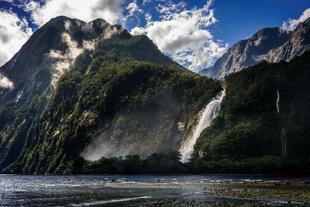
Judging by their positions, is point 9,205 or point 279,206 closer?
point 279,206

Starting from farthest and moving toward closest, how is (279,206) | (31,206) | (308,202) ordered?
(31,206)
(308,202)
(279,206)

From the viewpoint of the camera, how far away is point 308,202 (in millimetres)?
67438

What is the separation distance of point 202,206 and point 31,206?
28.6 metres

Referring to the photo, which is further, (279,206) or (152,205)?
(152,205)

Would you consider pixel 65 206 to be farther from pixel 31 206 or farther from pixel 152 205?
pixel 152 205

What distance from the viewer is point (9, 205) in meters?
73.8

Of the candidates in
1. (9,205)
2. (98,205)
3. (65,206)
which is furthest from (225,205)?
(9,205)

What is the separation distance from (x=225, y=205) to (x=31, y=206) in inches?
1254

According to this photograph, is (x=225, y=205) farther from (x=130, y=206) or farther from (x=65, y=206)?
(x=65, y=206)

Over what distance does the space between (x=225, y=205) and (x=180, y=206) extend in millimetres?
6843

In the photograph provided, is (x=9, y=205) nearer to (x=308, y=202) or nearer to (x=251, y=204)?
(x=251, y=204)

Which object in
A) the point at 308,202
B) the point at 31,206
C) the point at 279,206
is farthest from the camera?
the point at 31,206

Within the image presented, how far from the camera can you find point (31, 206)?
71.8 meters

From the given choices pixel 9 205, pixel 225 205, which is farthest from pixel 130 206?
pixel 9 205
